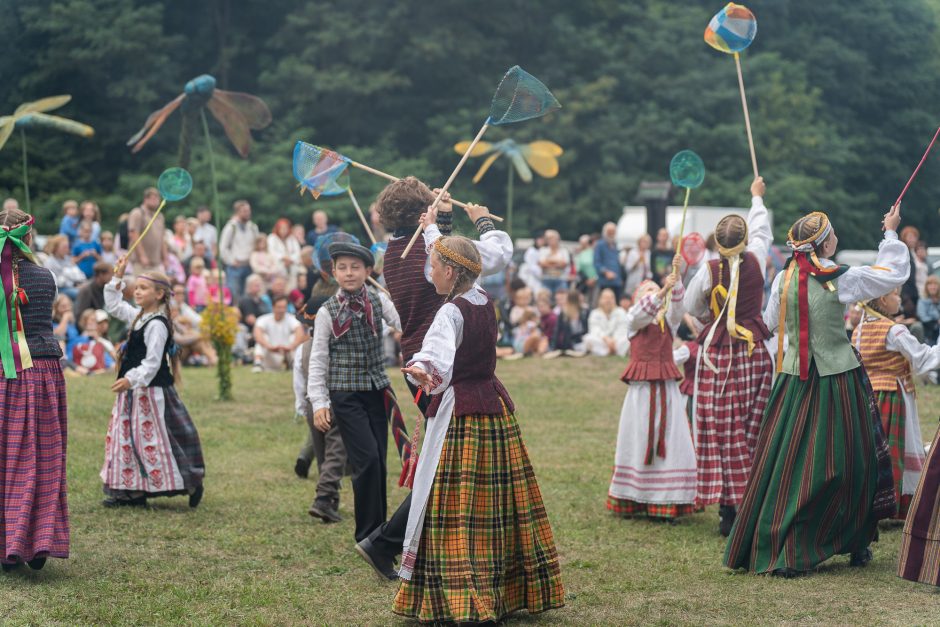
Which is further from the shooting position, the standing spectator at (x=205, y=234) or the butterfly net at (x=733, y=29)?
the standing spectator at (x=205, y=234)

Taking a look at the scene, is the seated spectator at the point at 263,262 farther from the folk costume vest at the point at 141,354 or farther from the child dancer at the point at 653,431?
the child dancer at the point at 653,431

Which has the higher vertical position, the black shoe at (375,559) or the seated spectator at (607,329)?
the seated spectator at (607,329)

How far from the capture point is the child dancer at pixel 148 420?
823 centimetres

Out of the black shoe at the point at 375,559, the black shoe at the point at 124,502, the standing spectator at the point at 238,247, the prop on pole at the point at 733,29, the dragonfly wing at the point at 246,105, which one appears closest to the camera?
the black shoe at the point at 375,559

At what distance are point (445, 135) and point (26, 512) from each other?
81.6 feet

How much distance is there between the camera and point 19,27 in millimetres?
28609

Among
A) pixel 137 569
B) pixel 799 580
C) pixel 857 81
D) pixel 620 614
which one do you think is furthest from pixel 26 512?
pixel 857 81

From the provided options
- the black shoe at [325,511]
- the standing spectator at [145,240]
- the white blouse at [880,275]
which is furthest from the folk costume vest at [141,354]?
the standing spectator at [145,240]

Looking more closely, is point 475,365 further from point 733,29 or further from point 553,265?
point 553,265

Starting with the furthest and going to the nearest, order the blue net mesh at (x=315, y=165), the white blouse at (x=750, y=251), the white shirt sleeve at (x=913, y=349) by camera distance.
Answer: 1. the white blouse at (x=750, y=251)
2. the white shirt sleeve at (x=913, y=349)
3. the blue net mesh at (x=315, y=165)

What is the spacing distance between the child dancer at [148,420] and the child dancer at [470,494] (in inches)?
122

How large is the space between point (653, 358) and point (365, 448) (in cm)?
235

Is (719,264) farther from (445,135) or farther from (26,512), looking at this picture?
(445,135)

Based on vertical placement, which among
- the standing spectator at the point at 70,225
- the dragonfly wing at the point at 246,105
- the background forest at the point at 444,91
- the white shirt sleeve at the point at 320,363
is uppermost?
the background forest at the point at 444,91
